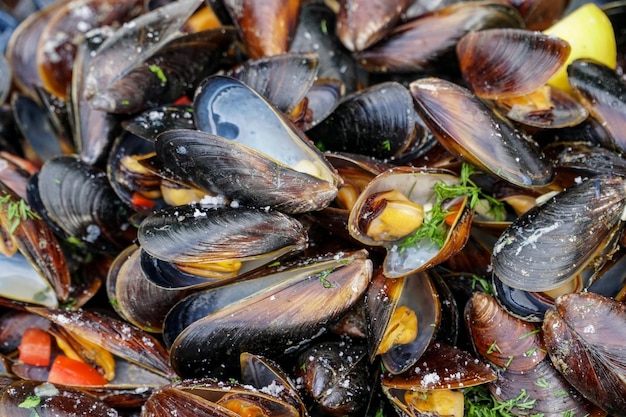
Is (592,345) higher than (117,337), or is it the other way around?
(117,337)

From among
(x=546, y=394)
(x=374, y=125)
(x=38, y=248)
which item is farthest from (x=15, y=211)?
(x=546, y=394)

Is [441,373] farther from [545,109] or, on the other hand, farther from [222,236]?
[545,109]

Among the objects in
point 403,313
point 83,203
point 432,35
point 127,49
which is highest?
point 127,49

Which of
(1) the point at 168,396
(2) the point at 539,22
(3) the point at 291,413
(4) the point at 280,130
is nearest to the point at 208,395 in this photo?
(1) the point at 168,396

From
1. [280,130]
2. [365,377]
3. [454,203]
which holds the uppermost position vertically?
[280,130]

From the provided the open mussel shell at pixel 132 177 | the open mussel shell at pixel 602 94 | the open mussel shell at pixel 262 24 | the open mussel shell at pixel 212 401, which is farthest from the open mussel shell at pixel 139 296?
the open mussel shell at pixel 602 94

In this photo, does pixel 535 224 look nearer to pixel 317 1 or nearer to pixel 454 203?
pixel 454 203

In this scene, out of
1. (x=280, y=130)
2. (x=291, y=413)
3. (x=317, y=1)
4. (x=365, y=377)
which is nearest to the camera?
(x=291, y=413)

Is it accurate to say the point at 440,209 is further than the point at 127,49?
No
